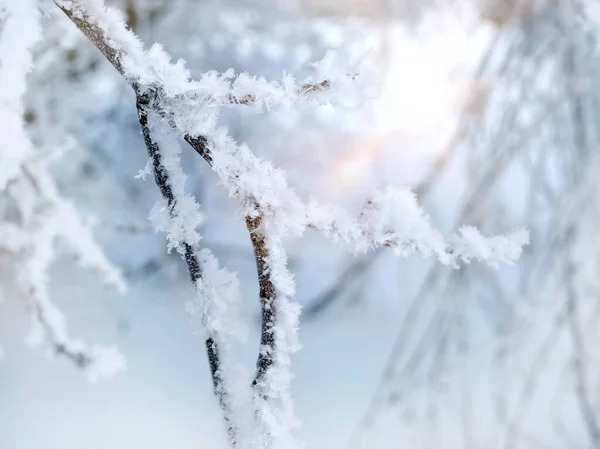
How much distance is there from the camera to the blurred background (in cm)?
30

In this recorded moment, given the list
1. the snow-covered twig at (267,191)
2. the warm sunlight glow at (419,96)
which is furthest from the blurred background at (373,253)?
the snow-covered twig at (267,191)

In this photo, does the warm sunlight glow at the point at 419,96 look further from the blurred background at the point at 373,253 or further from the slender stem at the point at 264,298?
the slender stem at the point at 264,298

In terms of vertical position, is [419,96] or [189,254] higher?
[419,96]

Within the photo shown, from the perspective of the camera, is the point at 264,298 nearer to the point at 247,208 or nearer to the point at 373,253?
the point at 247,208

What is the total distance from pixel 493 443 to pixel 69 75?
1.25 feet

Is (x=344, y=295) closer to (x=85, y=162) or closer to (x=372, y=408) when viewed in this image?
(x=372, y=408)

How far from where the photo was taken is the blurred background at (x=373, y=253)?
30 centimetres

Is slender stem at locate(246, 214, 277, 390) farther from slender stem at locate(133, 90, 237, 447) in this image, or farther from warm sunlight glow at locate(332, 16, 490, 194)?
warm sunlight glow at locate(332, 16, 490, 194)

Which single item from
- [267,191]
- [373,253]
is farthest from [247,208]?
[373,253]

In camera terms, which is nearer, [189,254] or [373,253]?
[189,254]

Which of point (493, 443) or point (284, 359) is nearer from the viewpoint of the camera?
point (284, 359)

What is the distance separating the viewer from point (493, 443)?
0.32m

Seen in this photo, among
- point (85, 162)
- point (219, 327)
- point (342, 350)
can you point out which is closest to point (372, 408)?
point (342, 350)

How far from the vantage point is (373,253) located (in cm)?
33
